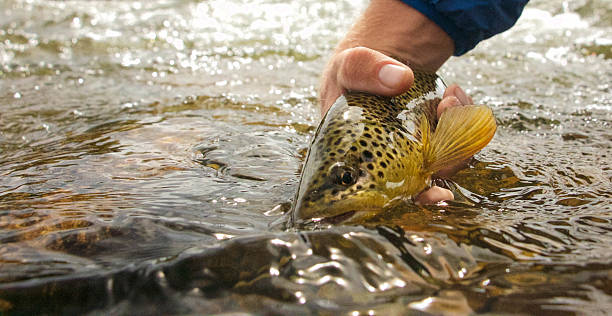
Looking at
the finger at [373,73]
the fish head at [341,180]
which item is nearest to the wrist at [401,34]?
the finger at [373,73]

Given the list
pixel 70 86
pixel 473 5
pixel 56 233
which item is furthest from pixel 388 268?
pixel 70 86

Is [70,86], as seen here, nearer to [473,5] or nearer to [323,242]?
[473,5]

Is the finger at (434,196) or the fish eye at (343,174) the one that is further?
the finger at (434,196)

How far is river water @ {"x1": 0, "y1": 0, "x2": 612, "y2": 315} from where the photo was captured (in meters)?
1.72

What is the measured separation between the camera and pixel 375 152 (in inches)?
98.0

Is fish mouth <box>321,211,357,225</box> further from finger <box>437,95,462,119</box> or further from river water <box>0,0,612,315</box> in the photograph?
finger <box>437,95,462,119</box>

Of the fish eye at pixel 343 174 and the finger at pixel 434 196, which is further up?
the fish eye at pixel 343 174

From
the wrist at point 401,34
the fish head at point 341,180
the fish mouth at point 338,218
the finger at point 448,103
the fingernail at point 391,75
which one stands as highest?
the wrist at point 401,34

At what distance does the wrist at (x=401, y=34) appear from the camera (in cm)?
385

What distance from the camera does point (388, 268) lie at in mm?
1861

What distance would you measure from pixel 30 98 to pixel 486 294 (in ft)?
16.1

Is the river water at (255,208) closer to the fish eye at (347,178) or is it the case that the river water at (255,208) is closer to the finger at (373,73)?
the fish eye at (347,178)

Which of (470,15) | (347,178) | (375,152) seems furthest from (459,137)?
(470,15)

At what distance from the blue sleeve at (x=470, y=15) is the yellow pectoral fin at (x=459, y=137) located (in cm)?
108
